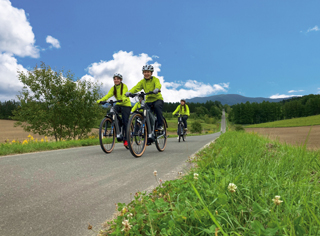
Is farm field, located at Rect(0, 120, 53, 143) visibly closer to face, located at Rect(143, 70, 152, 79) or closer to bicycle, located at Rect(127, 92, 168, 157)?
bicycle, located at Rect(127, 92, 168, 157)

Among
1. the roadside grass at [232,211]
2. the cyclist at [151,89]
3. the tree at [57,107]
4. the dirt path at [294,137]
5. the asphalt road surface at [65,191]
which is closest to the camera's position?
the roadside grass at [232,211]

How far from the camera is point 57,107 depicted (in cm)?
2245

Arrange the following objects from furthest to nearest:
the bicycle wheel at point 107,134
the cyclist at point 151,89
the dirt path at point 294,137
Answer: the cyclist at point 151,89
the bicycle wheel at point 107,134
the dirt path at point 294,137

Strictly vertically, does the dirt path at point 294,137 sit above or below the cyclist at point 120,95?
below

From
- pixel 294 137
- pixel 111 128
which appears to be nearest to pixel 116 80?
pixel 111 128

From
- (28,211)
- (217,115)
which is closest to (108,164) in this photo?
(28,211)

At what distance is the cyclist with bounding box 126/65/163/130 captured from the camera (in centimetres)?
674

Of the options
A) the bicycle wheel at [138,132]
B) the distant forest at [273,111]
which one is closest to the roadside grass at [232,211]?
the bicycle wheel at [138,132]

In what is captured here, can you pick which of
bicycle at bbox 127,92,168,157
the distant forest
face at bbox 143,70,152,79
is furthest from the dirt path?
the distant forest

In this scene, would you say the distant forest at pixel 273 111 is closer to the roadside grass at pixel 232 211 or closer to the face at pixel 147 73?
the face at pixel 147 73

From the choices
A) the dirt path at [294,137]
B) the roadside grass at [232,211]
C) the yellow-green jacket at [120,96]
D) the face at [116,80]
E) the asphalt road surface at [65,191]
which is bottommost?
the asphalt road surface at [65,191]

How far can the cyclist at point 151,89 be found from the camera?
6736 millimetres

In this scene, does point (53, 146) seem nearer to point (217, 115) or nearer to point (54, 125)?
point (54, 125)

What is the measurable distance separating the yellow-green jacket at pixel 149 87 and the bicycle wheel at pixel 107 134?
1321 mm
